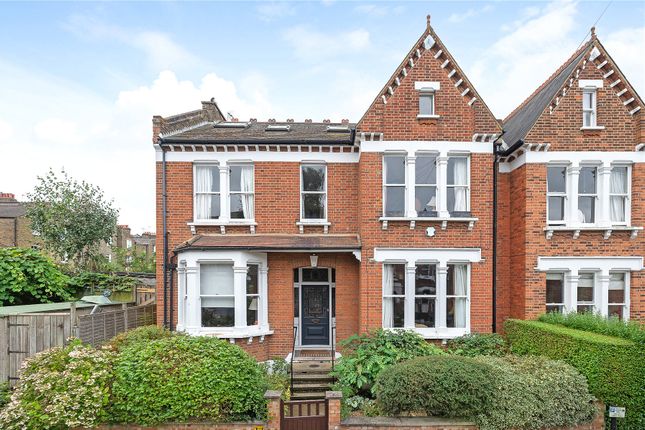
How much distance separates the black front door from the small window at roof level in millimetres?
6633

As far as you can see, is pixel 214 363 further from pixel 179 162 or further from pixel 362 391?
pixel 179 162

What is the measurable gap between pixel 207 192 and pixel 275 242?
9.94 ft

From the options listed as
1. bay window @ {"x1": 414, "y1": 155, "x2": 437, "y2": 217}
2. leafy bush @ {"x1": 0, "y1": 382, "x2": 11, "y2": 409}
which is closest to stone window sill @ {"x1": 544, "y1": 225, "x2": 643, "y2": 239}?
bay window @ {"x1": 414, "y1": 155, "x2": 437, "y2": 217}

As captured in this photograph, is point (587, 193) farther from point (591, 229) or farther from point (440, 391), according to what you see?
point (440, 391)

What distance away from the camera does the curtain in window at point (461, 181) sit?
35.6 ft

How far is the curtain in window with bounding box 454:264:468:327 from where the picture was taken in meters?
10.8

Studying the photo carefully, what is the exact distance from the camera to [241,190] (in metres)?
11.8

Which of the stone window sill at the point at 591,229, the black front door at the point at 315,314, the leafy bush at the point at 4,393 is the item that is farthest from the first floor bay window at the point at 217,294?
the stone window sill at the point at 591,229

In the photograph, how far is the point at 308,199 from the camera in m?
11.9

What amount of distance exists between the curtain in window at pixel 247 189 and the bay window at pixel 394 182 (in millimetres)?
4520

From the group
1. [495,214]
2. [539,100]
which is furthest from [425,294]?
[539,100]

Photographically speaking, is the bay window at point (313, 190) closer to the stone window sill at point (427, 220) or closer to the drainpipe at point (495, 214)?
the stone window sill at point (427, 220)

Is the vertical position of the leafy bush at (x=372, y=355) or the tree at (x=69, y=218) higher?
the tree at (x=69, y=218)

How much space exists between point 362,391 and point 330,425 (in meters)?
2.15
